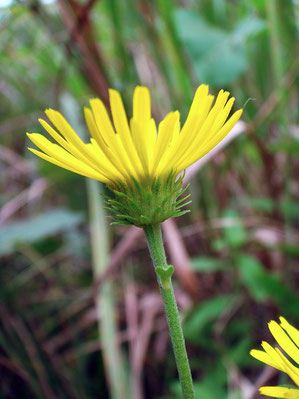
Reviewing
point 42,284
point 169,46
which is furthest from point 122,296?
point 169,46

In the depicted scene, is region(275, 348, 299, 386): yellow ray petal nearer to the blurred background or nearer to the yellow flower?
the yellow flower

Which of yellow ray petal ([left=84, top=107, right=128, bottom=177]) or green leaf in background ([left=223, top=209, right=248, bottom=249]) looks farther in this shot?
green leaf in background ([left=223, top=209, right=248, bottom=249])

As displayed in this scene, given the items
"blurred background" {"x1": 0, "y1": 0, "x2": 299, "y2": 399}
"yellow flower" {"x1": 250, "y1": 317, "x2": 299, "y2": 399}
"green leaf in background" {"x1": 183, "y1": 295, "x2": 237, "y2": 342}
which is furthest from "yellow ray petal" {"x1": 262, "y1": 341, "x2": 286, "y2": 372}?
"green leaf in background" {"x1": 183, "y1": 295, "x2": 237, "y2": 342}

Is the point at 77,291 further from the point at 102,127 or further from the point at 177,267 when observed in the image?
the point at 102,127

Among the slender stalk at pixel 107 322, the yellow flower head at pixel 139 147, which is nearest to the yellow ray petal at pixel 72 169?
the yellow flower head at pixel 139 147

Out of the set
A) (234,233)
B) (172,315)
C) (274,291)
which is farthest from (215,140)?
(234,233)

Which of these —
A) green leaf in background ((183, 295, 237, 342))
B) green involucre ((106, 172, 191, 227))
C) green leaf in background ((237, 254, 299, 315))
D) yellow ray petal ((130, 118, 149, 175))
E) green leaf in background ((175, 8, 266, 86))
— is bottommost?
green leaf in background ((183, 295, 237, 342))
